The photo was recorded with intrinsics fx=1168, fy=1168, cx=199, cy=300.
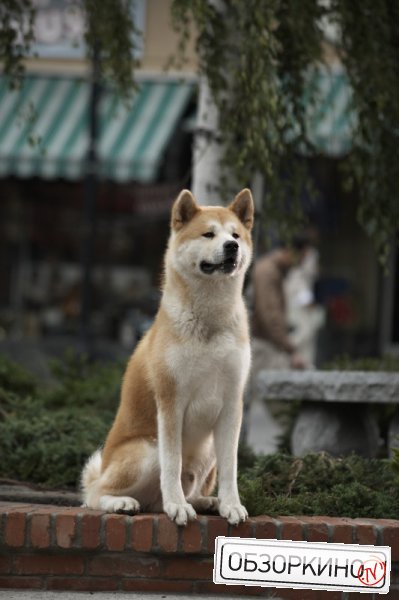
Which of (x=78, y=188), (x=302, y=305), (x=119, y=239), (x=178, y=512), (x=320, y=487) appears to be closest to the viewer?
(x=178, y=512)

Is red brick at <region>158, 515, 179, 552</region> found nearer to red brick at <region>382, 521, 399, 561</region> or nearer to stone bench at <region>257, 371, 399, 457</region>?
red brick at <region>382, 521, 399, 561</region>

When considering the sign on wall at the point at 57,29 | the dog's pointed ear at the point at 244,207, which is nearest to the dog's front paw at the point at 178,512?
the dog's pointed ear at the point at 244,207

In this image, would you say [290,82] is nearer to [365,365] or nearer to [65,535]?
[365,365]

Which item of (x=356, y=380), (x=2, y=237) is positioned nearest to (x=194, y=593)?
(x=356, y=380)

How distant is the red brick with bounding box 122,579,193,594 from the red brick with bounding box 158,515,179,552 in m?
0.18

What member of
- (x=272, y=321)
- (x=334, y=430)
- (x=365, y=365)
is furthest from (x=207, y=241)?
(x=272, y=321)

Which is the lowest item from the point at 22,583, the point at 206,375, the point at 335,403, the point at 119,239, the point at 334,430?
the point at 22,583

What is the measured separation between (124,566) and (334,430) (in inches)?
109

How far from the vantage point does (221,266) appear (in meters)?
4.79

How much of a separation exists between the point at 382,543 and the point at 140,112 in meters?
11.7

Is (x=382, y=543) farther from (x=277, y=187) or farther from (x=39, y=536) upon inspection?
(x=277, y=187)

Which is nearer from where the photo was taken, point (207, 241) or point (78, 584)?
point (207, 241)

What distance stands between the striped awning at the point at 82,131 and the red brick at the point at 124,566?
1062cm

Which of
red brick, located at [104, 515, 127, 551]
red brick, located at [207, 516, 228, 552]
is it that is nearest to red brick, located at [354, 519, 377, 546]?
red brick, located at [207, 516, 228, 552]
